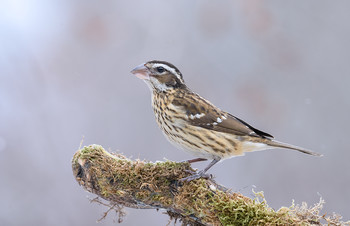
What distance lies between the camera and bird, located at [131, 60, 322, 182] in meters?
4.42

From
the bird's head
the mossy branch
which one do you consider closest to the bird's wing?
the bird's head

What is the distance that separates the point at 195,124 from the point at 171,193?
0.94 m

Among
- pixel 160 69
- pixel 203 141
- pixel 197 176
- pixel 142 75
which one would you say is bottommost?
pixel 197 176

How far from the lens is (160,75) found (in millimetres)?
4719

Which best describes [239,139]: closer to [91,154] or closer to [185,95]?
[185,95]

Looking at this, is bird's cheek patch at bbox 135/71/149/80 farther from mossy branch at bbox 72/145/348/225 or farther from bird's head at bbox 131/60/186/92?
mossy branch at bbox 72/145/348/225

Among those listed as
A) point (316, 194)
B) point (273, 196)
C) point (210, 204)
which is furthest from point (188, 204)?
point (316, 194)

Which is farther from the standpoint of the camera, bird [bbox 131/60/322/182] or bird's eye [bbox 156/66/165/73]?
bird's eye [bbox 156/66/165/73]

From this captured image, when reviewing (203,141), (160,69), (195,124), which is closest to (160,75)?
(160,69)

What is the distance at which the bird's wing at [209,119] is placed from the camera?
14.8 feet

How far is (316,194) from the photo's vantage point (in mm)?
5852

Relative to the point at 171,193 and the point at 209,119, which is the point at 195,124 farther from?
the point at 171,193

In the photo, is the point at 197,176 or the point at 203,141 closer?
the point at 197,176

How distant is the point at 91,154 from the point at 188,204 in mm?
1103
